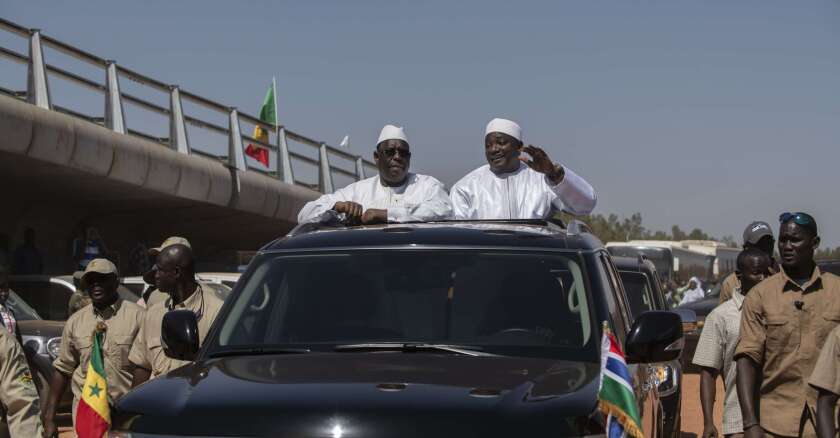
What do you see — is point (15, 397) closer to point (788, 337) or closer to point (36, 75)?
point (788, 337)

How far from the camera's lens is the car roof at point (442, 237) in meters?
6.37

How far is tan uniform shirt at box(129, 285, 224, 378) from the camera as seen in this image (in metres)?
8.12

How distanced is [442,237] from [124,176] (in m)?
16.8

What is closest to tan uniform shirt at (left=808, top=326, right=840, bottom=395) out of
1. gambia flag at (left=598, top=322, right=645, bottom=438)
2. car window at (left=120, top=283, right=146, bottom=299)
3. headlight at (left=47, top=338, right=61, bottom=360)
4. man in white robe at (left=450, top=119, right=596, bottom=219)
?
gambia flag at (left=598, top=322, right=645, bottom=438)

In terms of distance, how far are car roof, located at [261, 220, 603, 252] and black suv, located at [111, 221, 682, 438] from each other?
12 millimetres

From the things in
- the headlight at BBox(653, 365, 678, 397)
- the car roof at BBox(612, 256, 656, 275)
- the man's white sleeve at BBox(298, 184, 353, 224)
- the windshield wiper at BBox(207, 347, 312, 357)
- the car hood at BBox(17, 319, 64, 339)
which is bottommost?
the headlight at BBox(653, 365, 678, 397)

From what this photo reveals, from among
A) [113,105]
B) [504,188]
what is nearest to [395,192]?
[504,188]

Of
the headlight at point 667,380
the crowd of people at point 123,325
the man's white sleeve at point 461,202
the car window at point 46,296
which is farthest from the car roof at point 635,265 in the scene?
the car window at point 46,296

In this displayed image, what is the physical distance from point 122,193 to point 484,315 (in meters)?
19.4

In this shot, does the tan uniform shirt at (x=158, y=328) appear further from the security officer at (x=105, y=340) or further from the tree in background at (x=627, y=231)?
the tree in background at (x=627, y=231)

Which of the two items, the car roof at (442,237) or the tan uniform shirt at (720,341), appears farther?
the tan uniform shirt at (720,341)

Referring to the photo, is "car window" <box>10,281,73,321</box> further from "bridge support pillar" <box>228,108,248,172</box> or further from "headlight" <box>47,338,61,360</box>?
"bridge support pillar" <box>228,108,248,172</box>

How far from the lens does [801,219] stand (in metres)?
7.23

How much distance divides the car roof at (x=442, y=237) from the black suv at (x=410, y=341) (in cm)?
1
